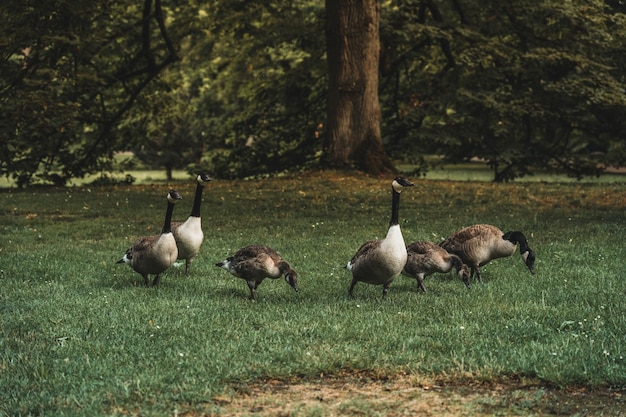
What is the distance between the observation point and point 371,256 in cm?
925

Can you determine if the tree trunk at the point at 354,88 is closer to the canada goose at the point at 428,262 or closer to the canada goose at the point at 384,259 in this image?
the canada goose at the point at 428,262

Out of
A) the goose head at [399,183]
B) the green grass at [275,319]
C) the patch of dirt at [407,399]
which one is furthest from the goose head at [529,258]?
the patch of dirt at [407,399]

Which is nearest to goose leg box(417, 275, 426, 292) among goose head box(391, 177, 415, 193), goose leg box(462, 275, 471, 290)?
goose leg box(462, 275, 471, 290)

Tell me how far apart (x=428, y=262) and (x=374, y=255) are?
1123mm

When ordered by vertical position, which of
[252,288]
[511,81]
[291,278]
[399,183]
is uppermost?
[511,81]

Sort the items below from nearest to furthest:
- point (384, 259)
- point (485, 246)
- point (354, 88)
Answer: point (384, 259), point (485, 246), point (354, 88)

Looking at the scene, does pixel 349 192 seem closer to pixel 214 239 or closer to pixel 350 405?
pixel 214 239

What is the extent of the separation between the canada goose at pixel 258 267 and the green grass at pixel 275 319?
305 millimetres

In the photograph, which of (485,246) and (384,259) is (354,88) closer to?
(485,246)

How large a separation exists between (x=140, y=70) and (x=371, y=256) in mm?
21662

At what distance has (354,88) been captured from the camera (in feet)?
79.8

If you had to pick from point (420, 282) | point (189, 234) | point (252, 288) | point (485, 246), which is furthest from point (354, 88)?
point (252, 288)

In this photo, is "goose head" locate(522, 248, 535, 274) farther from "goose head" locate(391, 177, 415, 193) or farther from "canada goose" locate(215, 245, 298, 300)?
"canada goose" locate(215, 245, 298, 300)

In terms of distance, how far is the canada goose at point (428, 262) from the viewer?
1005 centimetres
